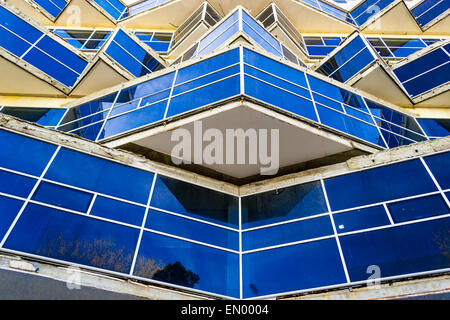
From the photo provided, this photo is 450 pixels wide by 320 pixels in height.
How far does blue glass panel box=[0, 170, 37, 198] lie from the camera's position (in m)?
7.12

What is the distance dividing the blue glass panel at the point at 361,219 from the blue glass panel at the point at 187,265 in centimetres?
268

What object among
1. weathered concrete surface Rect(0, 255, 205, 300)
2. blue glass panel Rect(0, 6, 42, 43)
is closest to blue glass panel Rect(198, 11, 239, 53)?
blue glass panel Rect(0, 6, 42, 43)

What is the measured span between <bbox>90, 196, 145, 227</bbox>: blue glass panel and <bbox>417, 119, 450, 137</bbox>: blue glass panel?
10.4 metres

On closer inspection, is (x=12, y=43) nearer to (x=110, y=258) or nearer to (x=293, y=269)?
(x=110, y=258)

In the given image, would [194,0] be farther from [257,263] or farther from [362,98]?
[257,263]

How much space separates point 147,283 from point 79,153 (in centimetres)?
393

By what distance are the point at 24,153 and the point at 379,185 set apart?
29.0 feet

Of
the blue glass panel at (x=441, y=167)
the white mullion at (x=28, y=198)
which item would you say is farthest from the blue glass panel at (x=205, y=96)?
the blue glass panel at (x=441, y=167)

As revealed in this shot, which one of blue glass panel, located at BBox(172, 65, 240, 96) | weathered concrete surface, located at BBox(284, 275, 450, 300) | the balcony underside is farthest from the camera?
blue glass panel, located at BBox(172, 65, 240, 96)

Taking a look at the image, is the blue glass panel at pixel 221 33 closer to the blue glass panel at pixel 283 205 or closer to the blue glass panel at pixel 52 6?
the blue glass panel at pixel 283 205

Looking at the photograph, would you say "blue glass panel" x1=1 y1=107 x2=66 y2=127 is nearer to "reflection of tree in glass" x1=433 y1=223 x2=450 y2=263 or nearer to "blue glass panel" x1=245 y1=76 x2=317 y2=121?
"blue glass panel" x1=245 y1=76 x2=317 y2=121

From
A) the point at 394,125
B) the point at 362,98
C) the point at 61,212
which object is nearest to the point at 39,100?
the point at 61,212

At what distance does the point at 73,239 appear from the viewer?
6.86 meters

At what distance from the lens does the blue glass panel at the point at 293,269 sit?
7.14m
